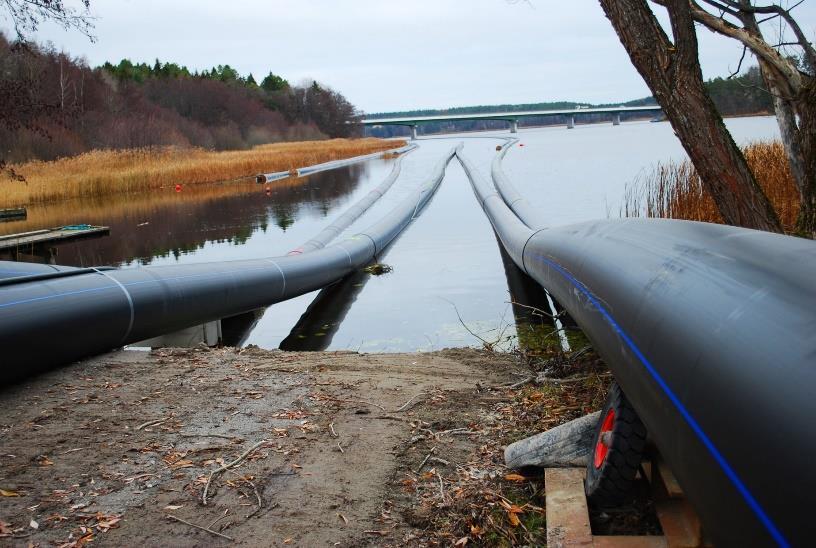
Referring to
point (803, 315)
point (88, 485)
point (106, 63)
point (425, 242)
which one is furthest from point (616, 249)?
point (106, 63)

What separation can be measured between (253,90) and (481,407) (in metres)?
90.5

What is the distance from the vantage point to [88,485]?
3246mm

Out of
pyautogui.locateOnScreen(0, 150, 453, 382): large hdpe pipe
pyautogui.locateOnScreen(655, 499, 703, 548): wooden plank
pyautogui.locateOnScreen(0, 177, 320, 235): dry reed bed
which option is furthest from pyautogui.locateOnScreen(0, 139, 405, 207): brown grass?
pyautogui.locateOnScreen(655, 499, 703, 548): wooden plank

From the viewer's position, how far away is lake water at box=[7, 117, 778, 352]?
799cm

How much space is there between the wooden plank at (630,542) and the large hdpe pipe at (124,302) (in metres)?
3.62

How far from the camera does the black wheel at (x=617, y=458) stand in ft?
9.12

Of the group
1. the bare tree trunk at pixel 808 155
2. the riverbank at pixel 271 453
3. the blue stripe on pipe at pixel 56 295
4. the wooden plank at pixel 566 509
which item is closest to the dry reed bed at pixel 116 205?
the blue stripe on pipe at pixel 56 295

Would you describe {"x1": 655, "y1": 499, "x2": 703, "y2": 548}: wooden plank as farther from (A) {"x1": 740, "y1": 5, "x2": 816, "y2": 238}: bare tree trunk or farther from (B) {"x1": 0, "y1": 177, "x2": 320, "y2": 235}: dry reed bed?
(B) {"x1": 0, "y1": 177, "x2": 320, "y2": 235}: dry reed bed

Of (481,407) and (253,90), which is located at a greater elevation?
(253,90)

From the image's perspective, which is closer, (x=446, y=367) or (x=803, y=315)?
(x=803, y=315)

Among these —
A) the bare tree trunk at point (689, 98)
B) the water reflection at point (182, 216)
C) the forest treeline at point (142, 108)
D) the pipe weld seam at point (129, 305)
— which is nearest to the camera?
the bare tree trunk at point (689, 98)

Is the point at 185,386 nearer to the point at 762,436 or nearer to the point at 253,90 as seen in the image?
the point at 762,436

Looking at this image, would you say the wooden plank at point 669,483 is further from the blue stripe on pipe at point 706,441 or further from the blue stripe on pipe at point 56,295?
the blue stripe on pipe at point 56,295

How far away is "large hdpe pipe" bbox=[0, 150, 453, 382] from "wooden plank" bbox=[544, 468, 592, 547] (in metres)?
3.35
